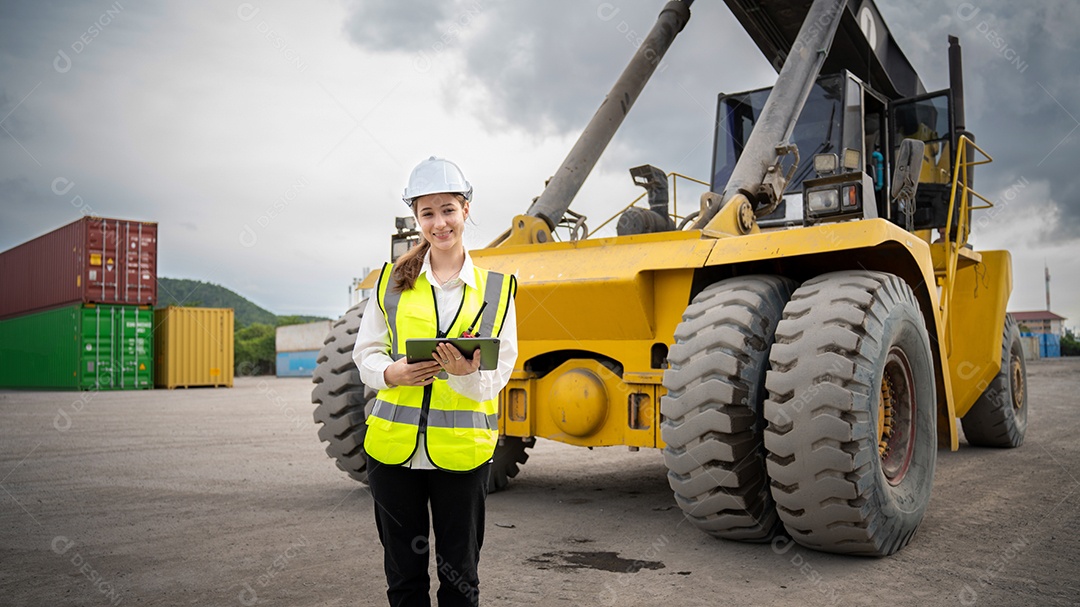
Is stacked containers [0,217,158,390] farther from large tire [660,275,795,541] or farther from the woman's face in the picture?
the woman's face

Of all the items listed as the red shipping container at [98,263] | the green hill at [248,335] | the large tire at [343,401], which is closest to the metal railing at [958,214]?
the large tire at [343,401]

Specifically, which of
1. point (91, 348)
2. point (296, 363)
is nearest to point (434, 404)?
point (91, 348)

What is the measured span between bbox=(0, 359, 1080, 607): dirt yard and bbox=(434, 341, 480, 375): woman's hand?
1.61 meters

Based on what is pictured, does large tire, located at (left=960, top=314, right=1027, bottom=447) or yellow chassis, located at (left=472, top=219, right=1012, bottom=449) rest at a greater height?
yellow chassis, located at (left=472, top=219, right=1012, bottom=449)

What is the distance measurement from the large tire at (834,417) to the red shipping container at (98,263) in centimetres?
2721

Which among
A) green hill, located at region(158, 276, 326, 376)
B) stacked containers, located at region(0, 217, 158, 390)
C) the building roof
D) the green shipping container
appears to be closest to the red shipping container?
stacked containers, located at region(0, 217, 158, 390)

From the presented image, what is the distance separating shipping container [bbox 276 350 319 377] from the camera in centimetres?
5212

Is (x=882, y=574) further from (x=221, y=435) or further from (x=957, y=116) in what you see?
(x=221, y=435)

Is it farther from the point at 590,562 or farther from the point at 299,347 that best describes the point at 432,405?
the point at 299,347

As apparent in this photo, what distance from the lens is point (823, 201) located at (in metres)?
4.60

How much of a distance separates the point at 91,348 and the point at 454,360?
28364 millimetres

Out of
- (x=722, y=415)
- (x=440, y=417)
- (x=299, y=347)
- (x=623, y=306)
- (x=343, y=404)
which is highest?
(x=623, y=306)

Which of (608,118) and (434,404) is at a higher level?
(608,118)

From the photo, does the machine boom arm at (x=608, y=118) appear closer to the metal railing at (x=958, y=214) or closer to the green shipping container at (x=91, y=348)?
the metal railing at (x=958, y=214)
